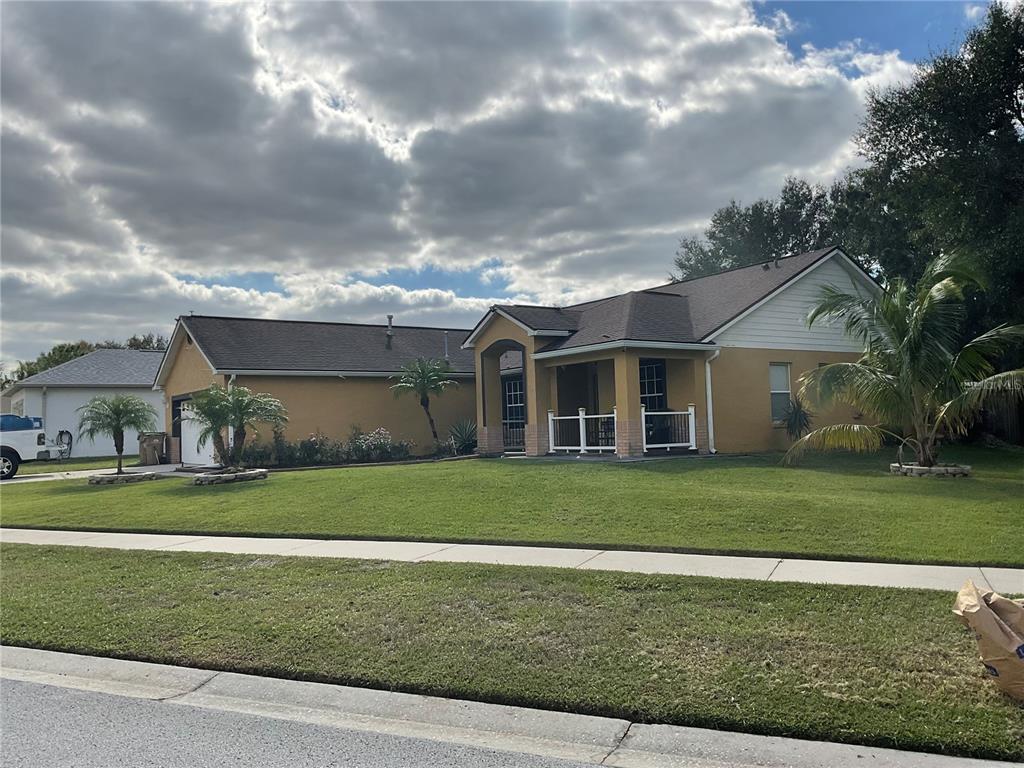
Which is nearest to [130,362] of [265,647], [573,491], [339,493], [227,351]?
[227,351]

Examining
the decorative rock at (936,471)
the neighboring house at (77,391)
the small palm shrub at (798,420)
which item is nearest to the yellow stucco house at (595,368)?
the small palm shrub at (798,420)

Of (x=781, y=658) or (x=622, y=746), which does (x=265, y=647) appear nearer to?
(x=622, y=746)

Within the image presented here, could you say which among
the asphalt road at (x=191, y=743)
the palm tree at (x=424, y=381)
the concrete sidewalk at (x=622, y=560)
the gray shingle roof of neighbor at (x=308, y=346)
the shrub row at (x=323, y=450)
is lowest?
the asphalt road at (x=191, y=743)

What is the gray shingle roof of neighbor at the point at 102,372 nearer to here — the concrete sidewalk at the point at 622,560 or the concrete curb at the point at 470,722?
the concrete sidewalk at the point at 622,560

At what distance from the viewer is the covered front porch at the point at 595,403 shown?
61.4ft

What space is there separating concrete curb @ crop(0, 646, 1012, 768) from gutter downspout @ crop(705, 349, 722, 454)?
49.8 feet

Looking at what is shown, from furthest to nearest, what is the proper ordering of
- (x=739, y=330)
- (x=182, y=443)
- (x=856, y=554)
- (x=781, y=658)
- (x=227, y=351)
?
(x=182, y=443)
(x=227, y=351)
(x=739, y=330)
(x=856, y=554)
(x=781, y=658)

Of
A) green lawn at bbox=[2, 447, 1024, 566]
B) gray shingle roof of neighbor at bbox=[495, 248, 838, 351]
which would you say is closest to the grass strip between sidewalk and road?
green lawn at bbox=[2, 447, 1024, 566]

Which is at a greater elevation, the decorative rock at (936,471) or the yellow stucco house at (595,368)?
the yellow stucco house at (595,368)

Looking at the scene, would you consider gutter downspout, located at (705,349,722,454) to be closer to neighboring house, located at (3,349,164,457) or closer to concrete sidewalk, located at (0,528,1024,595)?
concrete sidewalk, located at (0,528,1024,595)

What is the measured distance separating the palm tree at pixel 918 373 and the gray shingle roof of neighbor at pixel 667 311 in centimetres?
413

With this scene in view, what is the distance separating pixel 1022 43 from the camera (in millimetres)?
18094

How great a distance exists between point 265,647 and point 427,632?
1.27 metres

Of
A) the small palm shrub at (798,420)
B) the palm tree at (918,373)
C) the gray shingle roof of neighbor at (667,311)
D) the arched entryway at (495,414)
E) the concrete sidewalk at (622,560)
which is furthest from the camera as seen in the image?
the arched entryway at (495,414)
